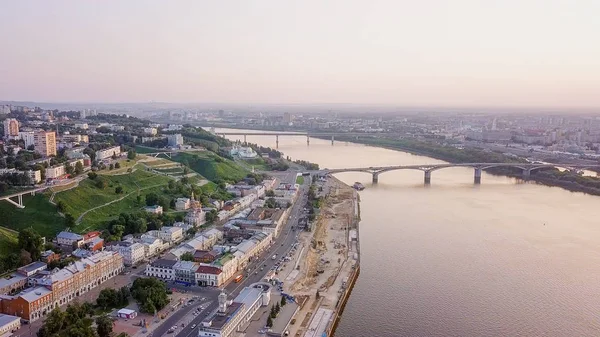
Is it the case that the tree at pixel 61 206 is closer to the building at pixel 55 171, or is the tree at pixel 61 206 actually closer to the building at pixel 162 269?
the building at pixel 55 171

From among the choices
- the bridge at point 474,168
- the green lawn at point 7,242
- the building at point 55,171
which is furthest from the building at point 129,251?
the bridge at point 474,168

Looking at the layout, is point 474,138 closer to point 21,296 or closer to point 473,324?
point 473,324

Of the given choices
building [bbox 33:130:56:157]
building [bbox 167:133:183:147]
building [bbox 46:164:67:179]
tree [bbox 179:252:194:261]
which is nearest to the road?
tree [bbox 179:252:194:261]

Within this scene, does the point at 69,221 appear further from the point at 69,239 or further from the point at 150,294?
the point at 150,294

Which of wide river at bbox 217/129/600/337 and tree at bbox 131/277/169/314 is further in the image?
wide river at bbox 217/129/600/337

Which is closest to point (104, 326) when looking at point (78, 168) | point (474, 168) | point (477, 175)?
point (78, 168)

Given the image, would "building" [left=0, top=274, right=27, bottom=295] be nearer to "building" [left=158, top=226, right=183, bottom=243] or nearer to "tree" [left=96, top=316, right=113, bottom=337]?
"tree" [left=96, top=316, right=113, bottom=337]
